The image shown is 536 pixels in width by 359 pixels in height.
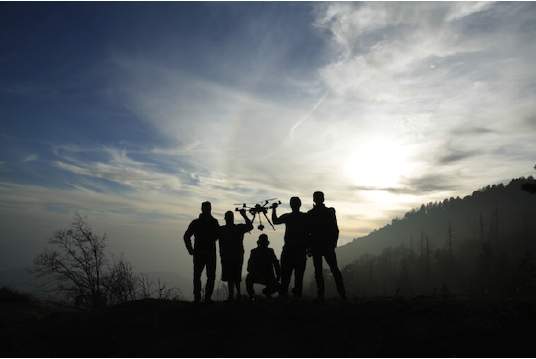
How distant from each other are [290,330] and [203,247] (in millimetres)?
3613

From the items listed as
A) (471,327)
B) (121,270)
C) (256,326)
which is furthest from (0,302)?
(471,327)

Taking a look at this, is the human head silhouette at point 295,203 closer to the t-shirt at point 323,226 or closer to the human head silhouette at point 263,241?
the t-shirt at point 323,226

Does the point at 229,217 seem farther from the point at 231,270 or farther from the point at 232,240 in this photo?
the point at 231,270

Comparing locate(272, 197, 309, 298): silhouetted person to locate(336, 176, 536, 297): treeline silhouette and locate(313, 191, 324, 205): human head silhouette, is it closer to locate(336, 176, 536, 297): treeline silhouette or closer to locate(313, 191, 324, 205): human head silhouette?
locate(313, 191, 324, 205): human head silhouette

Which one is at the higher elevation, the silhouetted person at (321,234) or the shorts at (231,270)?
Answer: the silhouetted person at (321,234)

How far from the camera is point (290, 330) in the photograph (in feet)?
25.1

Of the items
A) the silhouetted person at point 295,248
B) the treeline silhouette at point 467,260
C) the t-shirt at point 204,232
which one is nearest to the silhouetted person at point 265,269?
the silhouetted person at point 295,248

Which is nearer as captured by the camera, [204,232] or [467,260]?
[204,232]

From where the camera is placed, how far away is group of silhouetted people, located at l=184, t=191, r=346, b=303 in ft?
31.5

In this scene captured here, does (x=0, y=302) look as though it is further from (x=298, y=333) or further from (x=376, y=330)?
(x=376, y=330)

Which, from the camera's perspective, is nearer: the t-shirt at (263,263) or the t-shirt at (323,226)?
the t-shirt at (323,226)

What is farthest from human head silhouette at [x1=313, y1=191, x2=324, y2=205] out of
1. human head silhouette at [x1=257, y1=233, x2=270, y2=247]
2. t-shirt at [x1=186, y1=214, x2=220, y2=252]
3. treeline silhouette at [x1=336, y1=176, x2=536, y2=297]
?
treeline silhouette at [x1=336, y1=176, x2=536, y2=297]

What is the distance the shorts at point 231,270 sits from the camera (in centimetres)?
1006

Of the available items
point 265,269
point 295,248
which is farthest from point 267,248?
point 295,248
